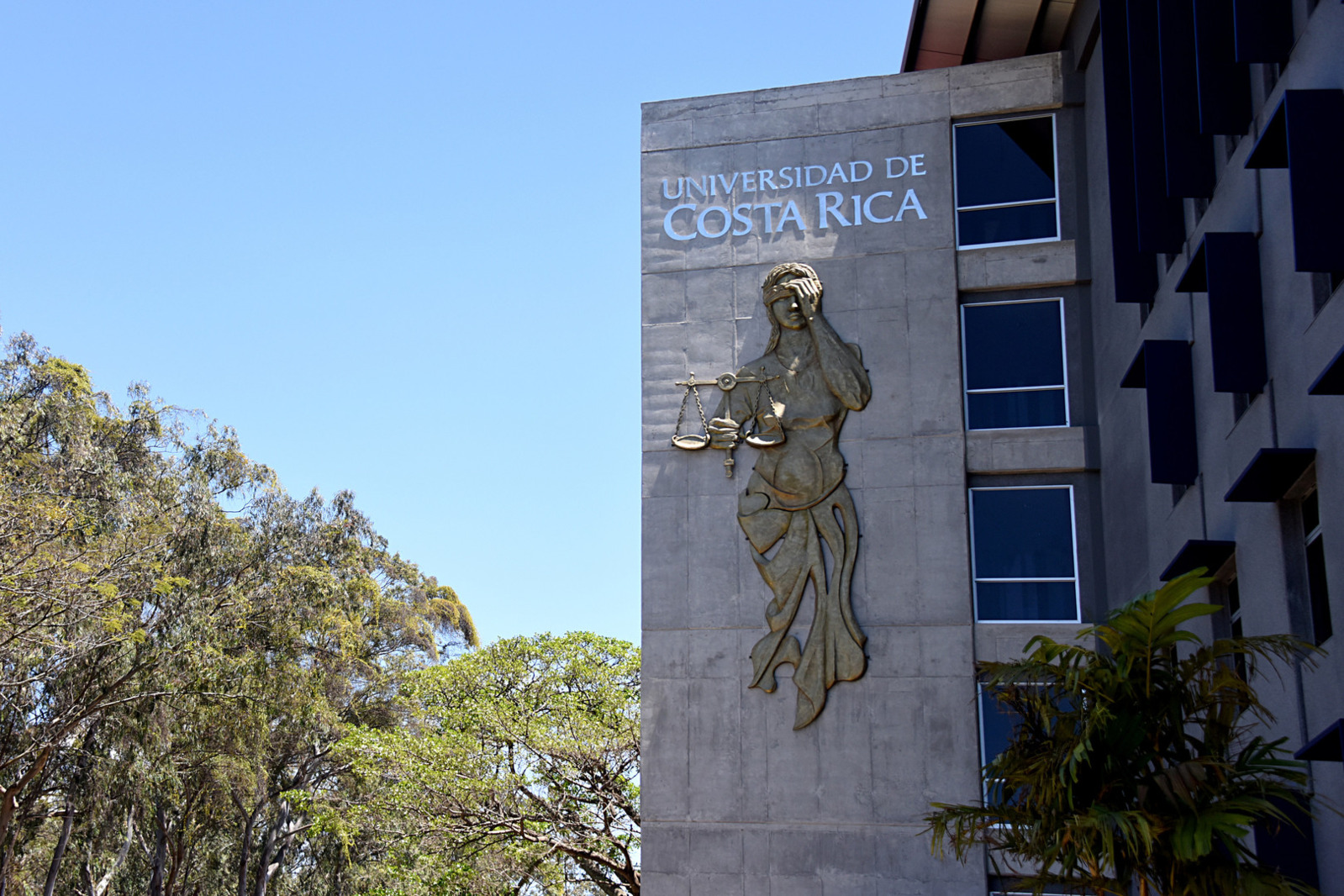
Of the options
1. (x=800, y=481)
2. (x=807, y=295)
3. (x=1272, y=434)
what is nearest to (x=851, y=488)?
(x=800, y=481)

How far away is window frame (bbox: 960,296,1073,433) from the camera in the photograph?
18.6 metres

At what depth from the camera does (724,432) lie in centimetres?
1908

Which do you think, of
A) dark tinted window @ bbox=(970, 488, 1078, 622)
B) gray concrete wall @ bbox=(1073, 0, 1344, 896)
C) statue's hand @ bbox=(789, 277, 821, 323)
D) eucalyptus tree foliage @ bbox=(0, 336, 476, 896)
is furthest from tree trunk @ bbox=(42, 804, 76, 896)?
gray concrete wall @ bbox=(1073, 0, 1344, 896)

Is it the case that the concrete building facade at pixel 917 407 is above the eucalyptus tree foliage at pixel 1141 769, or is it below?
above

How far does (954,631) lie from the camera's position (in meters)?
17.8

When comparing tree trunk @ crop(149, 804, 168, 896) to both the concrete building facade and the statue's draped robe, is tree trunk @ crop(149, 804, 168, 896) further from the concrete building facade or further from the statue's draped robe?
the statue's draped robe

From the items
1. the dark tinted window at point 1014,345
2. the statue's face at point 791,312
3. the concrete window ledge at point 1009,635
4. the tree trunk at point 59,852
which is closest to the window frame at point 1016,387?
the dark tinted window at point 1014,345

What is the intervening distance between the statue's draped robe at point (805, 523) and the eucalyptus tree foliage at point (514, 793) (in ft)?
19.1

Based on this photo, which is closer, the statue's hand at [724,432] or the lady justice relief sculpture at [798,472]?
the lady justice relief sculpture at [798,472]

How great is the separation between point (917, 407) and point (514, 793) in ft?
29.2

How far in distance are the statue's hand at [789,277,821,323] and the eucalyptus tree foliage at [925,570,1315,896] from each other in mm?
9449

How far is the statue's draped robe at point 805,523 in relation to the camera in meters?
18.0

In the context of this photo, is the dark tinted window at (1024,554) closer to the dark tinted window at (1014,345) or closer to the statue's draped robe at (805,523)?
the dark tinted window at (1014,345)

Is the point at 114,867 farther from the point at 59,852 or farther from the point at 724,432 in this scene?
the point at 724,432
